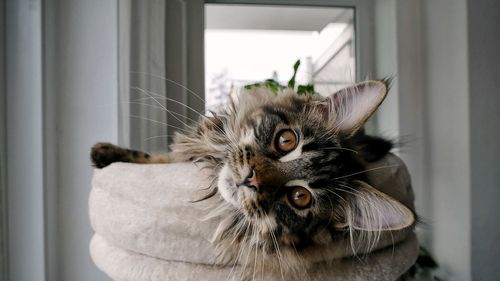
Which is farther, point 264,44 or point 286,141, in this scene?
point 264,44

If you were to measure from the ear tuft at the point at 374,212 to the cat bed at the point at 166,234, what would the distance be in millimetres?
76

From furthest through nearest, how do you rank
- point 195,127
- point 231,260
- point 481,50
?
point 481,50, point 195,127, point 231,260

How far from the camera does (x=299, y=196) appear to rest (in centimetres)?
82

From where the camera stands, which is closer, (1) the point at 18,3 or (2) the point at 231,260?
(2) the point at 231,260

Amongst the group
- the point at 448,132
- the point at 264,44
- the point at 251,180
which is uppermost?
the point at 264,44

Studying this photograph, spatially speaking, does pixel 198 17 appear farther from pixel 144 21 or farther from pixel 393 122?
pixel 393 122

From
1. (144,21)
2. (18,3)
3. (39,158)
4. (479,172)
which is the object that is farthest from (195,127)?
(479,172)

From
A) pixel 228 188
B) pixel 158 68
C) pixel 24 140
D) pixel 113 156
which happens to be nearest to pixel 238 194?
pixel 228 188

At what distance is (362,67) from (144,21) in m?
1.24

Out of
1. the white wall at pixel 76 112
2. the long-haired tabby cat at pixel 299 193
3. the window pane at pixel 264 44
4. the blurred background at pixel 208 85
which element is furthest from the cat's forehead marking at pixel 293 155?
the window pane at pixel 264 44

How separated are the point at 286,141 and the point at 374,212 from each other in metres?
0.25

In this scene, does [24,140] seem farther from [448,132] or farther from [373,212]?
[448,132]

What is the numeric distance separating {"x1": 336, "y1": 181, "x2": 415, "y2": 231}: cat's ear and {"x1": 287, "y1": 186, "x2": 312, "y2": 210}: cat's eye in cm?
10

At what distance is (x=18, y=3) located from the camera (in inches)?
45.0
